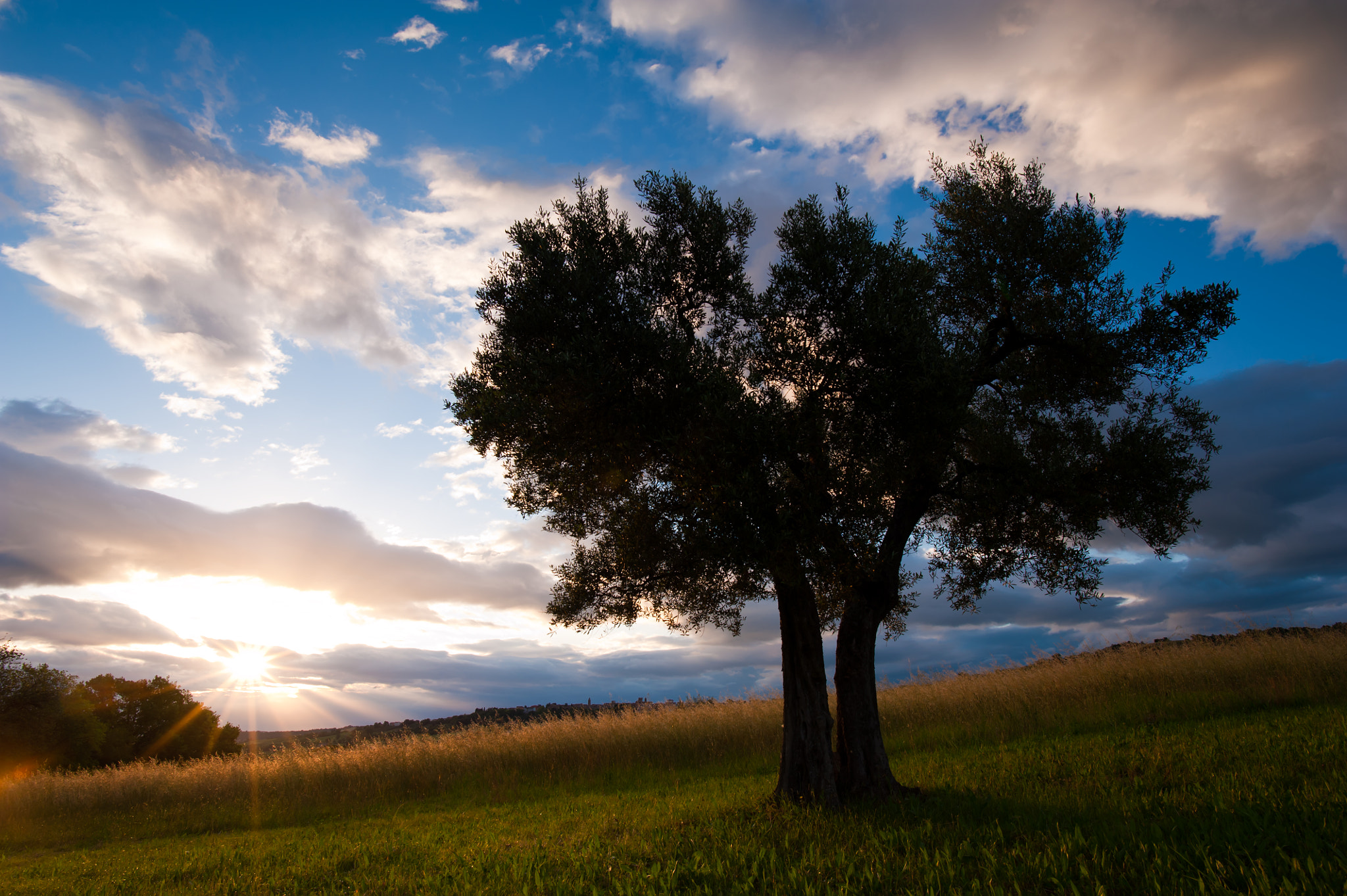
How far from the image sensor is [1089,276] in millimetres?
15039

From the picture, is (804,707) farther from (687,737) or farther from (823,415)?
(687,737)

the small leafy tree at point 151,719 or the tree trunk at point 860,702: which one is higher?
the tree trunk at point 860,702

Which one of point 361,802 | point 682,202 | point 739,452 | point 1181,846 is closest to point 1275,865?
point 1181,846

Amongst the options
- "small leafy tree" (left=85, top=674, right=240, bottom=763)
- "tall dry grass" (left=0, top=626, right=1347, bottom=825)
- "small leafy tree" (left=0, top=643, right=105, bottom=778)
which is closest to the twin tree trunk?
"tall dry grass" (left=0, top=626, right=1347, bottom=825)

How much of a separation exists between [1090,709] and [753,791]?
15.2 meters

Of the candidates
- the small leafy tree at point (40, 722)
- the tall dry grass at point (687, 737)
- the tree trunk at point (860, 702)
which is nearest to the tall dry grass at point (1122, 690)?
the tall dry grass at point (687, 737)

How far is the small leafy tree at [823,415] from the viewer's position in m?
12.3

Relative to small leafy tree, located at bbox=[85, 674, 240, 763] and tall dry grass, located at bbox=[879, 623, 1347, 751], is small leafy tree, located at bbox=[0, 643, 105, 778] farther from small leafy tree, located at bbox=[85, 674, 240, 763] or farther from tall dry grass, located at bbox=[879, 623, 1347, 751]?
tall dry grass, located at bbox=[879, 623, 1347, 751]

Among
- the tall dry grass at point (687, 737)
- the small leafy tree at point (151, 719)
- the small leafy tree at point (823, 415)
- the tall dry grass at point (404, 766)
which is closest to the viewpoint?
the small leafy tree at point (823, 415)

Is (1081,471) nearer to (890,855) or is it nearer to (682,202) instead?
(890,855)

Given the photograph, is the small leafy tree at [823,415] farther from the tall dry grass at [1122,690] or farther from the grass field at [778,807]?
the tall dry grass at [1122,690]

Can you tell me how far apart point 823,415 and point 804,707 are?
6.02 m

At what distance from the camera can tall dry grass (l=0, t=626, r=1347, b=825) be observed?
23.3 meters

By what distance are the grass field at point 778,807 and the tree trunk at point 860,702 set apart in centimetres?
85
